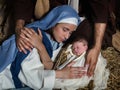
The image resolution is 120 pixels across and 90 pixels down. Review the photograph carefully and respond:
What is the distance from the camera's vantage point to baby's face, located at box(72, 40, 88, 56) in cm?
243

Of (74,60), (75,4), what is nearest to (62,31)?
(74,60)

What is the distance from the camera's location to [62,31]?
2.46 m

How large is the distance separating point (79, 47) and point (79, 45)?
16 mm

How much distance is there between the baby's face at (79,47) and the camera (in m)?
2.43

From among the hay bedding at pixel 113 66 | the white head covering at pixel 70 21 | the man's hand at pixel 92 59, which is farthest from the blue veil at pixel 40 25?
the hay bedding at pixel 113 66

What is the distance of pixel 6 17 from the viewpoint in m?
3.57

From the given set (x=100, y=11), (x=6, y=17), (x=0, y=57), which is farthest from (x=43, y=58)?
(x=6, y=17)

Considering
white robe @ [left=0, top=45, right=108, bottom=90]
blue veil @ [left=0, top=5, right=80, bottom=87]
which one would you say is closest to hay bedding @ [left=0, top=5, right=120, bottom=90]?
white robe @ [left=0, top=45, right=108, bottom=90]

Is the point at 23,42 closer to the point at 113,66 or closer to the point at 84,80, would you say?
the point at 84,80

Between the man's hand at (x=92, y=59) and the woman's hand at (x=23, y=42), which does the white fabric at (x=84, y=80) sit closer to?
the man's hand at (x=92, y=59)

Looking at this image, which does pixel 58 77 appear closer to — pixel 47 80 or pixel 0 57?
pixel 47 80

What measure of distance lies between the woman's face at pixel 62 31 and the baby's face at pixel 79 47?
78 mm

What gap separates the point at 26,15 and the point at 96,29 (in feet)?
1.66

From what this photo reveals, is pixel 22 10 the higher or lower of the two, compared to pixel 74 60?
higher
